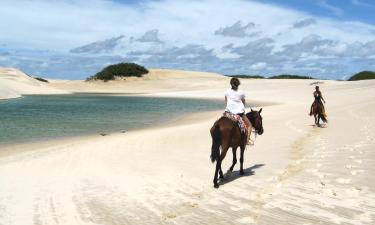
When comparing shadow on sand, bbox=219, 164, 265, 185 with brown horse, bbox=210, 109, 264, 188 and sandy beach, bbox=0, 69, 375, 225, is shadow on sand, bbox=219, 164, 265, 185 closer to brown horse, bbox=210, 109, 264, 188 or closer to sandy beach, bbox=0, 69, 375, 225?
sandy beach, bbox=0, 69, 375, 225

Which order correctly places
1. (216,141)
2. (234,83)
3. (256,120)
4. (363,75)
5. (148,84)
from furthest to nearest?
(363,75)
(148,84)
(256,120)
(234,83)
(216,141)

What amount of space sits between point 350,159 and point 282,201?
522 cm

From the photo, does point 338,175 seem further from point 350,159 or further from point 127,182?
point 127,182

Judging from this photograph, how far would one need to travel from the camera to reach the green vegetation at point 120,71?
110 meters

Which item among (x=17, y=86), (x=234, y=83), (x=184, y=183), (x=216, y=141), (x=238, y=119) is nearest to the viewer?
(x=216, y=141)

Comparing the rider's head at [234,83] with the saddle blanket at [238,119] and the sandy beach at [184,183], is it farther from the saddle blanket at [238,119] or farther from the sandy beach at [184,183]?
the sandy beach at [184,183]

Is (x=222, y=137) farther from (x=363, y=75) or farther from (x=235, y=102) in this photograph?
(x=363, y=75)

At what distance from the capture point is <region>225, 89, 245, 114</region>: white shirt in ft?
37.9

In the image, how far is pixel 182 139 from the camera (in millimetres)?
20078

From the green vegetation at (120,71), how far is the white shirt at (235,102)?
99.9 m

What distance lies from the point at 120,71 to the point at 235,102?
102057mm

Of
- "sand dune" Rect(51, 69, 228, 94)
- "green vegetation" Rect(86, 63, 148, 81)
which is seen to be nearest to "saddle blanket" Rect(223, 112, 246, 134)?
"sand dune" Rect(51, 69, 228, 94)

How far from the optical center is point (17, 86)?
264ft

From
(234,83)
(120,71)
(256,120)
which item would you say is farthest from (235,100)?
(120,71)
